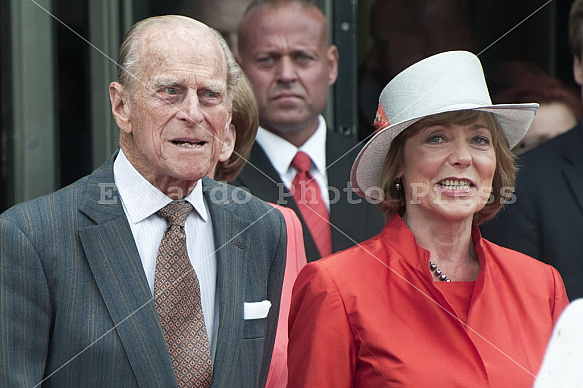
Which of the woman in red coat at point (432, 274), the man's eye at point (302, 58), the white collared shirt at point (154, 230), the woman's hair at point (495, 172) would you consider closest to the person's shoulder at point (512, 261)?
the woman in red coat at point (432, 274)

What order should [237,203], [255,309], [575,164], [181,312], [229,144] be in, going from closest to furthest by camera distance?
[181,312] < [255,309] < [237,203] < [229,144] < [575,164]

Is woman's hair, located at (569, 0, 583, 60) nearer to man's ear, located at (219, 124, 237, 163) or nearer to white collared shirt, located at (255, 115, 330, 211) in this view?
white collared shirt, located at (255, 115, 330, 211)

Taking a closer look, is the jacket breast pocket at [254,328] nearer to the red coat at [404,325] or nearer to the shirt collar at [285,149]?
the red coat at [404,325]

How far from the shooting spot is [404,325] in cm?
217

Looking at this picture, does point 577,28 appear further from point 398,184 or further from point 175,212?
point 175,212

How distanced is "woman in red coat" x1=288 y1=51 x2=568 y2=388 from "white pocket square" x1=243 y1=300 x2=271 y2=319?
0.10 metres

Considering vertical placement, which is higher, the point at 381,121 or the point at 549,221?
the point at 381,121

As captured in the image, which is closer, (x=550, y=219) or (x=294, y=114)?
(x=550, y=219)

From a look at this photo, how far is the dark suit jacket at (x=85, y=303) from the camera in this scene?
1.84 m

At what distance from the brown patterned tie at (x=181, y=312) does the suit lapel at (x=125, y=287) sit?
0.04m

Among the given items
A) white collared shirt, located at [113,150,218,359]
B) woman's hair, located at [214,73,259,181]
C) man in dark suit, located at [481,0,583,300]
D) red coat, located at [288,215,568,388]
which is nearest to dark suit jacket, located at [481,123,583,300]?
man in dark suit, located at [481,0,583,300]

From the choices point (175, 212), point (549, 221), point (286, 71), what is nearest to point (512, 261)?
point (549, 221)

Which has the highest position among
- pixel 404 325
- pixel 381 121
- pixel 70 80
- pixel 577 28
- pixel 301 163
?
pixel 577 28

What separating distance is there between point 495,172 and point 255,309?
2.79 ft
